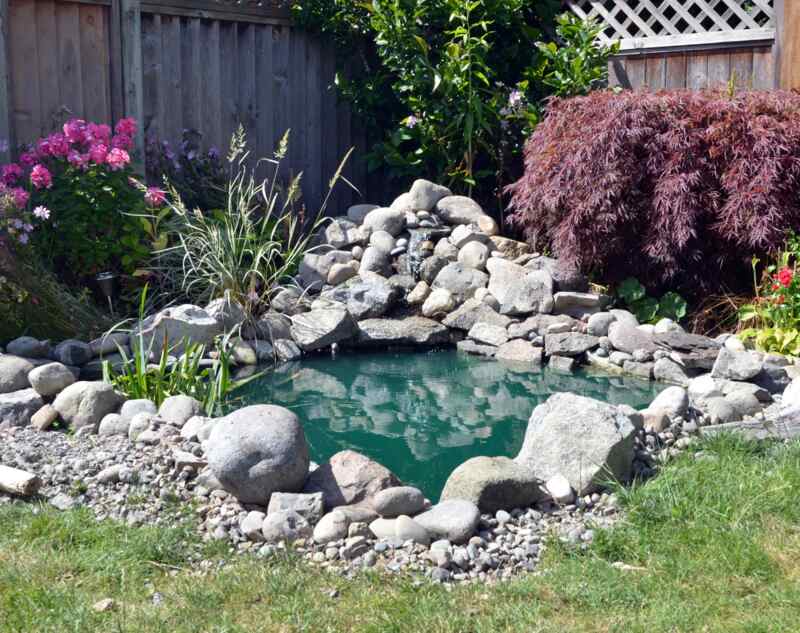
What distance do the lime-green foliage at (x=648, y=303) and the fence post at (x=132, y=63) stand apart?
3612mm

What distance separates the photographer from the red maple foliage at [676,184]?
6551 mm

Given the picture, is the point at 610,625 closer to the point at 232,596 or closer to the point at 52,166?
the point at 232,596

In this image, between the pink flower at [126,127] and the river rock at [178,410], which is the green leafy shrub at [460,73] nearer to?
the pink flower at [126,127]

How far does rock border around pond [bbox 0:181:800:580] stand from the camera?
12.0ft

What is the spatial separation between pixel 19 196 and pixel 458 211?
3362mm

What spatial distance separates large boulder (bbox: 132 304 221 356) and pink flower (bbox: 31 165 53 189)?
109 centimetres

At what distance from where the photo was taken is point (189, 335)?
6.32m

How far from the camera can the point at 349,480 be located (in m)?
3.92

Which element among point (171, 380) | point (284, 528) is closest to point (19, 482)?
point (284, 528)

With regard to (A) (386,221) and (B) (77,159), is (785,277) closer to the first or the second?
(A) (386,221)

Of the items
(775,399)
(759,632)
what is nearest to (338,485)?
(759,632)

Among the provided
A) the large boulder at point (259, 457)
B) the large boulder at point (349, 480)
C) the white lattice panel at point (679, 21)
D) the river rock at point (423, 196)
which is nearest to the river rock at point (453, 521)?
the large boulder at point (349, 480)

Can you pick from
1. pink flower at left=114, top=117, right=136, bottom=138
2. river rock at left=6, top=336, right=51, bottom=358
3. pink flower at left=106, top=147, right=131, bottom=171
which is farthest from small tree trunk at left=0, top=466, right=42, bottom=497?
pink flower at left=114, top=117, right=136, bottom=138

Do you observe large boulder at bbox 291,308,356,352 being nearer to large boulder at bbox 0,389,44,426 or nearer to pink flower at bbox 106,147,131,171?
pink flower at bbox 106,147,131,171
